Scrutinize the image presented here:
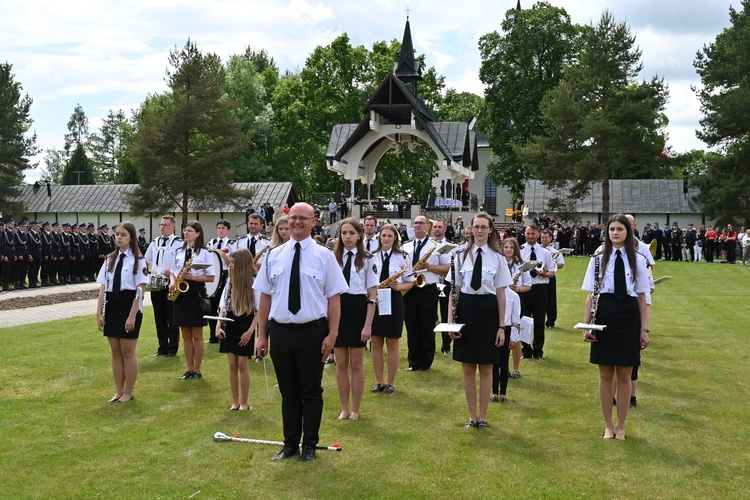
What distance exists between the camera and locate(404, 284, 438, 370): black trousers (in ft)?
38.2

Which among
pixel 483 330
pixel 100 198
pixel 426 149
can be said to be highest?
pixel 426 149

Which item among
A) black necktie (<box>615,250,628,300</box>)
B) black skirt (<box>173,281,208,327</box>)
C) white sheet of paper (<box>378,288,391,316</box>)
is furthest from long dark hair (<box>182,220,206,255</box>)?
black necktie (<box>615,250,628,300</box>)

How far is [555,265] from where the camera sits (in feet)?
44.3

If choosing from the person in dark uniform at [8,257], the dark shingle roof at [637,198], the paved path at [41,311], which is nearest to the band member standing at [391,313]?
the paved path at [41,311]

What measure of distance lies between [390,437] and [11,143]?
49.8 m

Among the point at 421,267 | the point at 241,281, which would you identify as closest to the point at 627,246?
the point at 421,267

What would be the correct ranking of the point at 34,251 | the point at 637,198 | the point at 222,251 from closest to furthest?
the point at 222,251 < the point at 34,251 < the point at 637,198

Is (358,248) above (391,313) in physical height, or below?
above

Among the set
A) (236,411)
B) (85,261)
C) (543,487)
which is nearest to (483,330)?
(543,487)

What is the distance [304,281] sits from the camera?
6.63 meters

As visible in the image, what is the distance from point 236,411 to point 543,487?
3919 mm

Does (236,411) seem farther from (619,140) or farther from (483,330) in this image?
(619,140)

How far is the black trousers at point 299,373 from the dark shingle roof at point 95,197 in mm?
44701

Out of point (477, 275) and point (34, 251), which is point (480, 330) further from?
point (34, 251)
